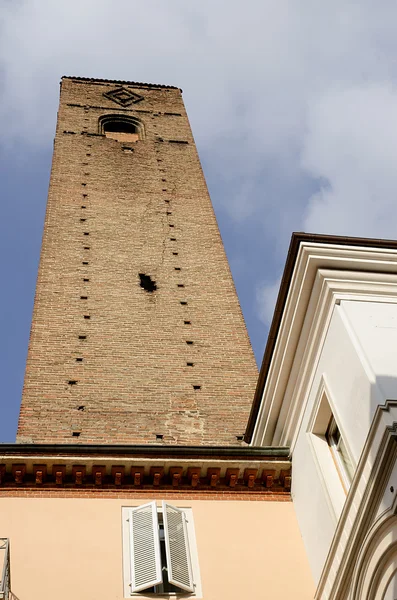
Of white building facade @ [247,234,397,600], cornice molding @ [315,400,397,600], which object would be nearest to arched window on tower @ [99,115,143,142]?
white building facade @ [247,234,397,600]

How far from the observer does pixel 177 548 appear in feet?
29.2

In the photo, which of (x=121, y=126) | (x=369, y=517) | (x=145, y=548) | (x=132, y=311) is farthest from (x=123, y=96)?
(x=369, y=517)

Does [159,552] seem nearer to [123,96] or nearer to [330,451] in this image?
[330,451]

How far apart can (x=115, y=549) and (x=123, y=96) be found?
63.9 ft

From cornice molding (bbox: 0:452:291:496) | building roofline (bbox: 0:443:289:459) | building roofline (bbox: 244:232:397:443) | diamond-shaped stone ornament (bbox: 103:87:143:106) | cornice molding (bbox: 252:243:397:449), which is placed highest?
diamond-shaped stone ornament (bbox: 103:87:143:106)

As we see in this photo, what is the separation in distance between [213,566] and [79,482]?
5.91 ft

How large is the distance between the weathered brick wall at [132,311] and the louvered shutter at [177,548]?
304cm

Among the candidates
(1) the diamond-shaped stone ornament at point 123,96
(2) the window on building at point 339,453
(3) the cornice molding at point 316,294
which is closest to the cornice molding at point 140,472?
(3) the cornice molding at point 316,294

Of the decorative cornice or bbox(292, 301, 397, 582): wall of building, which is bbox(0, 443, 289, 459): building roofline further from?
bbox(292, 301, 397, 582): wall of building

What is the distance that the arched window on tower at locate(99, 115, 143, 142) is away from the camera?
77.3ft

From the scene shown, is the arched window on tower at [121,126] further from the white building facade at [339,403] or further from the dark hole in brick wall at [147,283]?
the white building facade at [339,403]

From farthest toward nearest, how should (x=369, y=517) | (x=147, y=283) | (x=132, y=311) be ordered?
(x=147, y=283) < (x=132, y=311) < (x=369, y=517)

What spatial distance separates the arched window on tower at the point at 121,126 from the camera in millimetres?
23562

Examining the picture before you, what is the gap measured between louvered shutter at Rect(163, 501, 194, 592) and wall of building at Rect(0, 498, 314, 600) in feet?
0.53
